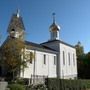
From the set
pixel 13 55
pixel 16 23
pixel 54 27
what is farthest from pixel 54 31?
pixel 13 55

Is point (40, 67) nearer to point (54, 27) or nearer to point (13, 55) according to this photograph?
point (13, 55)

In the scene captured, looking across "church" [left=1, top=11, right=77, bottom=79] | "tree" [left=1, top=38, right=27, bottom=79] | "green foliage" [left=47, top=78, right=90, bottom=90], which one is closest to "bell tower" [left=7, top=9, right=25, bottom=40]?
"church" [left=1, top=11, right=77, bottom=79]

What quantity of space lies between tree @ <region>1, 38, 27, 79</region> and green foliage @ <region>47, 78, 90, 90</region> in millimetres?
5227

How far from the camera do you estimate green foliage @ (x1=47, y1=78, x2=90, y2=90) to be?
3450 centimetres

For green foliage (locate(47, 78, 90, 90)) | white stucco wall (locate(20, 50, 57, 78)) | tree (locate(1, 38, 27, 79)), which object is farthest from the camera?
white stucco wall (locate(20, 50, 57, 78))

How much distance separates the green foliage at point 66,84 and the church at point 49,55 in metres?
5.57

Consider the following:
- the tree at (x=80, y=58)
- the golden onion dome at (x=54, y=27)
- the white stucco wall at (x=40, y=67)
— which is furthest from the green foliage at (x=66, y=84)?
the tree at (x=80, y=58)

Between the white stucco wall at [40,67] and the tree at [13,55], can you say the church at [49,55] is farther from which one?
the tree at [13,55]

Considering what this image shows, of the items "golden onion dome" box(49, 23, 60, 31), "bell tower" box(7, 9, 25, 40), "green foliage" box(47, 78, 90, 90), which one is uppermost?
"golden onion dome" box(49, 23, 60, 31)

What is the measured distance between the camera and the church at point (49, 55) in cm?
4053

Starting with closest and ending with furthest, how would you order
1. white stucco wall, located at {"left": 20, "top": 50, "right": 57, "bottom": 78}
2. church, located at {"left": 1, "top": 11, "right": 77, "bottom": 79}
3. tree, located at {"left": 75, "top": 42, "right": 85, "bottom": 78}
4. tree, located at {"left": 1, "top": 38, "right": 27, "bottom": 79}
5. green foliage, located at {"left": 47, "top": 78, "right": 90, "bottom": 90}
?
green foliage, located at {"left": 47, "top": 78, "right": 90, "bottom": 90} → tree, located at {"left": 1, "top": 38, "right": 27, "bottom": 79} → white stucco wall, located at {"left": 20, "top": 50, "right": 57, "bottom": 78} → church, located at {"left": 1, "top": 11, "right": 77, "bottom": 79} → tree, located at {"left": 75, "top": 42, "right": 85, "bottom": 78}

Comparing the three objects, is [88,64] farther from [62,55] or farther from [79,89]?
[79,89]

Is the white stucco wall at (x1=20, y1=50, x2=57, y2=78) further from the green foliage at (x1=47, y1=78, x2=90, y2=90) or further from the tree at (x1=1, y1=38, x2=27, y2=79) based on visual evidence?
the green foliage at (x1=47, y1=78, x2=90, y2=90)

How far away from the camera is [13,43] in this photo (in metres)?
35.4
